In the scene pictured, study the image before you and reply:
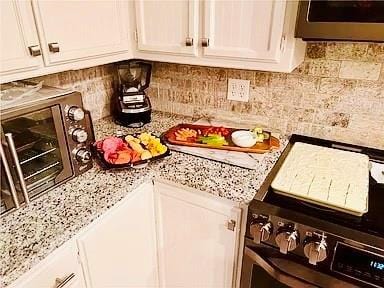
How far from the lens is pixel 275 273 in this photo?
876 millimetres

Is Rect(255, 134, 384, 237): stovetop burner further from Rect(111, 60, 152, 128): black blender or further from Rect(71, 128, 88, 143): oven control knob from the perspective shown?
Rect(111, 60, 152, 128): black blender

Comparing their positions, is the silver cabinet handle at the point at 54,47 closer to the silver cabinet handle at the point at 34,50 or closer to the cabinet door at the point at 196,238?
the silver cabinet handle at the point at 34,50

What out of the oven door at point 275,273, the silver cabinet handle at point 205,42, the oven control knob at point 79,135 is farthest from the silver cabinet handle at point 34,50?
the oven door at point 275,273

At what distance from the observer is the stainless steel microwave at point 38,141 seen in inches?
30.4

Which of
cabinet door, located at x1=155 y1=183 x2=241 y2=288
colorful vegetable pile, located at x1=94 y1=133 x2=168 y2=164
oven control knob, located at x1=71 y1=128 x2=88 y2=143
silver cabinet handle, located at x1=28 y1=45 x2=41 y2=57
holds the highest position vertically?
silver cabinet handle, located at x1=28 y1=45 x2=41 y2=57

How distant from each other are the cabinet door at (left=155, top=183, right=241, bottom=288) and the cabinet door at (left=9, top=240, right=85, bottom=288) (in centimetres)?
40

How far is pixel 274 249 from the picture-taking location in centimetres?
89

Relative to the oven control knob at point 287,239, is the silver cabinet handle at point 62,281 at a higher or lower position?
lower

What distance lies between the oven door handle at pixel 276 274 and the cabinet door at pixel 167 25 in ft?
2.71

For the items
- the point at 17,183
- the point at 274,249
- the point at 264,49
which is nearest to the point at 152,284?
the point at 274,249

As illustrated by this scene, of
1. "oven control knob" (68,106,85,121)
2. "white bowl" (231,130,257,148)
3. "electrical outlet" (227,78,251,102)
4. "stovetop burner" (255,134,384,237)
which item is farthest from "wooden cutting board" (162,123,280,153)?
"oven control knob" (68,106,85,121)

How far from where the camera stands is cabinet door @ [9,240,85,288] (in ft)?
2.40

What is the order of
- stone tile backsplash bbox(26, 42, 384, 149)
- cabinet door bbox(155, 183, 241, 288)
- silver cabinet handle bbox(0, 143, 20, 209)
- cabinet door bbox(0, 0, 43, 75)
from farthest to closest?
stone tile backsplash bbox(26, 42, 384, 149) → cabinet door bbox(155, 183, 241, 288) → cabinet door bbox(0, 0, 43, 75) → silver cabinet handle bbox(0, 143, 20, 209)

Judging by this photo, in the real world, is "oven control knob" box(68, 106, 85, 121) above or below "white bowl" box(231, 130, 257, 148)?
above
